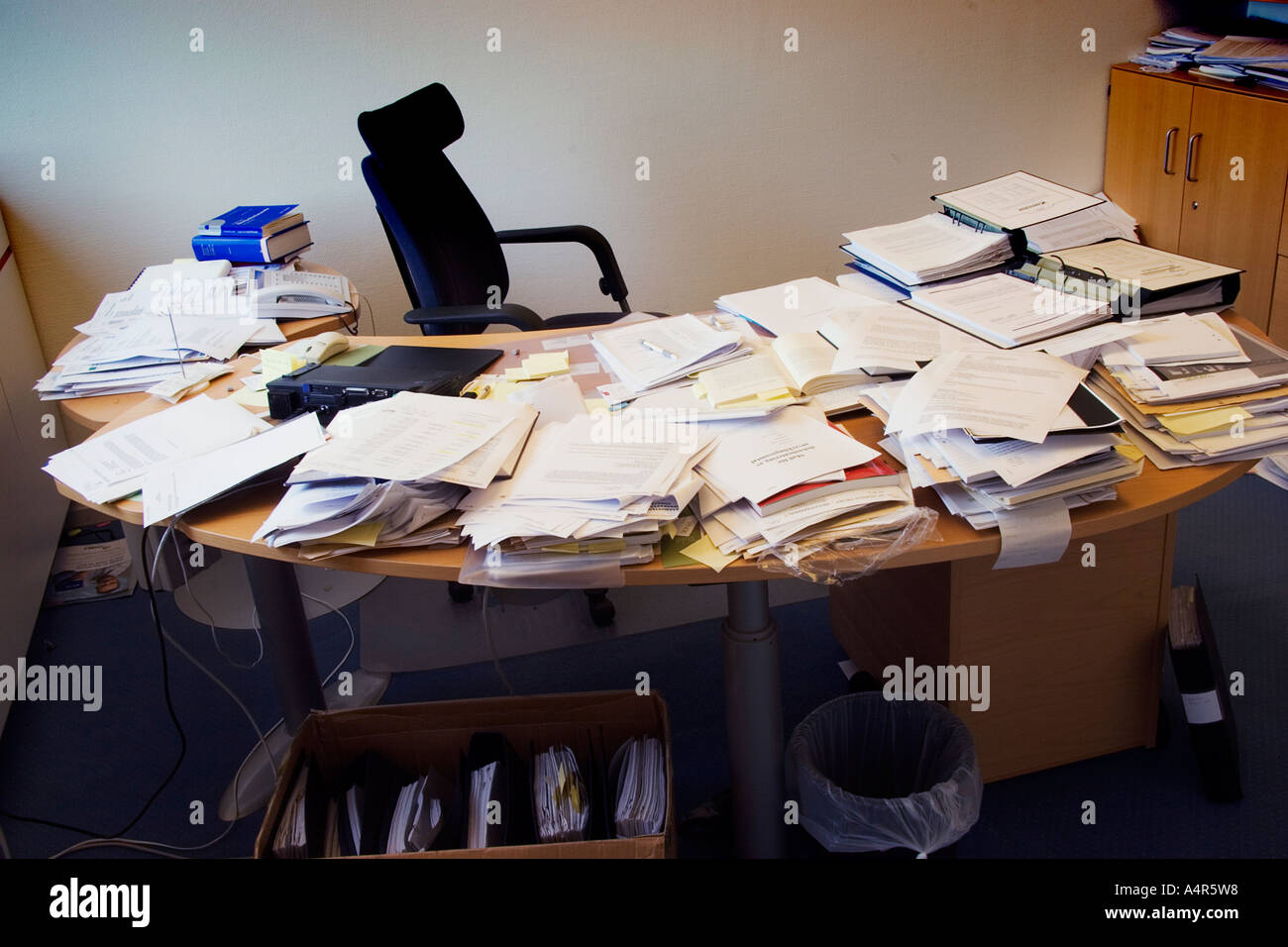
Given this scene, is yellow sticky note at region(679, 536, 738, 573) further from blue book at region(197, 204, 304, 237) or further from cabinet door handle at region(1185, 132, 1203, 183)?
cabinet door handle at region(1185, 132, 1203, 183)

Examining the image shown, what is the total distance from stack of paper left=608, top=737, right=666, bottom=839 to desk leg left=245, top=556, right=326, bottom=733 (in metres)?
0.67

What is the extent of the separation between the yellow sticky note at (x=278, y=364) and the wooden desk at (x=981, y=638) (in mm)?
85

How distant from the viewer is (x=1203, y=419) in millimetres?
1395

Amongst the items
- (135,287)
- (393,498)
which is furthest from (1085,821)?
(135,287)

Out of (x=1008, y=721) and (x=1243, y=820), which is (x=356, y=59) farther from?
(x=1243, y=820)

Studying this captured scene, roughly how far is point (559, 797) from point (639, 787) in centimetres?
12

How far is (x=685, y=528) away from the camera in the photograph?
4.34 feet

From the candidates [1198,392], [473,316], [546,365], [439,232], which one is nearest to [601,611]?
[473,316]

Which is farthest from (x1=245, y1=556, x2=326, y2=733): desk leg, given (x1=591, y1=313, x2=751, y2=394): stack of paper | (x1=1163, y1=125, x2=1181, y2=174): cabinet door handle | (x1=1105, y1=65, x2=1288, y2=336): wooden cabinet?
(x1=1163, y1=125, x2=1181, y2=174): cabinet door handle

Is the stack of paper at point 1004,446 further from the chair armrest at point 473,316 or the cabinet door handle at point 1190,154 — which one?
the cabinet door handle at point 1190,154

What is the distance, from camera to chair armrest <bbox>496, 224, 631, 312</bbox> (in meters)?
2.75

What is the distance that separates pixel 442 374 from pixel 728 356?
47cm

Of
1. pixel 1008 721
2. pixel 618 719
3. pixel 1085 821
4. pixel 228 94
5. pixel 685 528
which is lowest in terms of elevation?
pixel 1085 821

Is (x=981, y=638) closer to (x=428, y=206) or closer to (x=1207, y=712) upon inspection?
(x=1207, y=712)
